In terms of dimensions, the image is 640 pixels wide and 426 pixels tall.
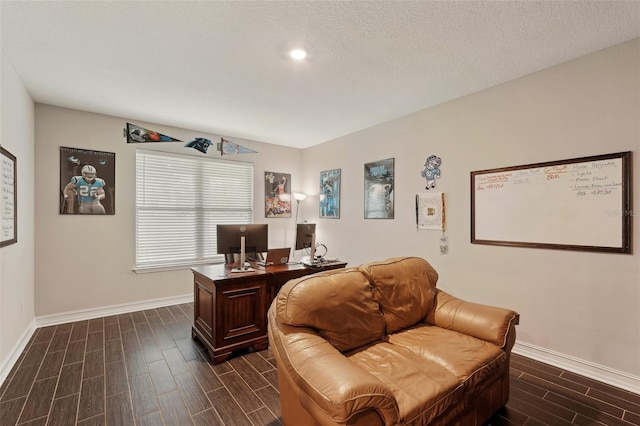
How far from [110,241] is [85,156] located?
1156 millimetres

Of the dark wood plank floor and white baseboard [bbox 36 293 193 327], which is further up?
white baseboard [bbox 36 293 193 327]

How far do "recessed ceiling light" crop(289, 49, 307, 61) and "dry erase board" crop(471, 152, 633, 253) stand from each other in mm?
2166

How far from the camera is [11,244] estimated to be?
2.65 meters

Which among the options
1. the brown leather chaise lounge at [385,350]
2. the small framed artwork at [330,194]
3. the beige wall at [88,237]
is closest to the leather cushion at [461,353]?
the brown leather chaise lounge at [385,350]

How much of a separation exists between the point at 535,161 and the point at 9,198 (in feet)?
15.8

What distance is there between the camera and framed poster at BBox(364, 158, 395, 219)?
13.6 feet

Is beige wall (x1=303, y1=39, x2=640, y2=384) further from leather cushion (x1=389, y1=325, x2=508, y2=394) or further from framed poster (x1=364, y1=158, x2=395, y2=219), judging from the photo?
leather cushion (x1=389, y1=325, x2=508, y2=394)

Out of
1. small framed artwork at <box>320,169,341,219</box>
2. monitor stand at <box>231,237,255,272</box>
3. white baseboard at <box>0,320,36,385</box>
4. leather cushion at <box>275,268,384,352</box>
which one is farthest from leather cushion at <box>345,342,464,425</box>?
small framed artwork at <box>320,169,341,219</box>

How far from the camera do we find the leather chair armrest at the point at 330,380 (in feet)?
3.97

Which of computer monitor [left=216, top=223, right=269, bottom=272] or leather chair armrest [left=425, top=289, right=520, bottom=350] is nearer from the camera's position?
leather chair armrest [left=425, top=289, right=520, bottom=350]

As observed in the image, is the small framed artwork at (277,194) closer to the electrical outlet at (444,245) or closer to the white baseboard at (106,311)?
the white baseboard at (106,311)

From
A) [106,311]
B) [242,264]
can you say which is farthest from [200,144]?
[106,311]

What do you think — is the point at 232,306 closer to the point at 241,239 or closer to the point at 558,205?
the point at 241,239

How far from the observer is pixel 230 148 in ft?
16.7
